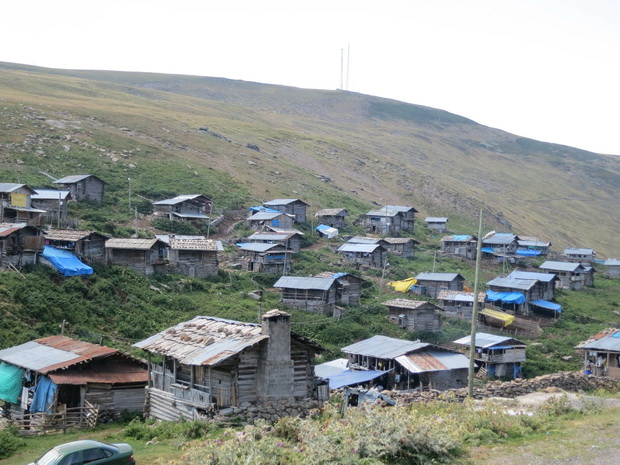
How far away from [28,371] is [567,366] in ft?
120

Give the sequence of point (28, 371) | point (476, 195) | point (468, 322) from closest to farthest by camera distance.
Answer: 1. point (28, 371)
2. point (468, 322)
3. point (476, 195)


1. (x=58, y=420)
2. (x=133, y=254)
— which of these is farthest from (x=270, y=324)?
(x=133, y=254)

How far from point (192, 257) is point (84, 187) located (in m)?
21.6

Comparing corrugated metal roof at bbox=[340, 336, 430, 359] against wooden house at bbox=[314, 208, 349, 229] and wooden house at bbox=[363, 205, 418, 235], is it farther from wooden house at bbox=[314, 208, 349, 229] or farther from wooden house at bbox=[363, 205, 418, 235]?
wooden house at bbox=[363, 205, 418, 235]

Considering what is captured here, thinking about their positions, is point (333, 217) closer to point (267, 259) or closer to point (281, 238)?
point (281, 238)

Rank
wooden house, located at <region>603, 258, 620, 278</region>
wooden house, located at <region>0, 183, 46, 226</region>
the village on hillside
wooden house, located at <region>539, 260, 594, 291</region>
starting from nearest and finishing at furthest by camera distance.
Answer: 1. the village on hillside
2. wooden house, located at <region>0, 183, 46, 226</region>
3. wooden house, located at <region>539, 260, 594, 291</region>
4. wooden house, located at <region>603, 258, 620, 278</region>

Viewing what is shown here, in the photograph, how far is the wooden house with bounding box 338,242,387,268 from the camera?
69.2 meters

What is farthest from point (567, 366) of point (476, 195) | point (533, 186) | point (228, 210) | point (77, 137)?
point (533, 186)

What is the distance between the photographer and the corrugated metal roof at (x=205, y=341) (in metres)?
23.4

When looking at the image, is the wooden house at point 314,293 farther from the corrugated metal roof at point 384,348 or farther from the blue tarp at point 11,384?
the blue tarp at point 11,384

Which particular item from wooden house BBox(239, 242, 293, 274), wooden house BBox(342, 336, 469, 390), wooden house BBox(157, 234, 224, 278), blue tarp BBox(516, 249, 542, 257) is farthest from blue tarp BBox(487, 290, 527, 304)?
wooden house BBox(157, 234, 224, 278)

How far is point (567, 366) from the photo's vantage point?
149 feet

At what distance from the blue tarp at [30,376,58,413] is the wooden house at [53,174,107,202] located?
45388mm

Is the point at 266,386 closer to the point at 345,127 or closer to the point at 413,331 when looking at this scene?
the point at 413,331
